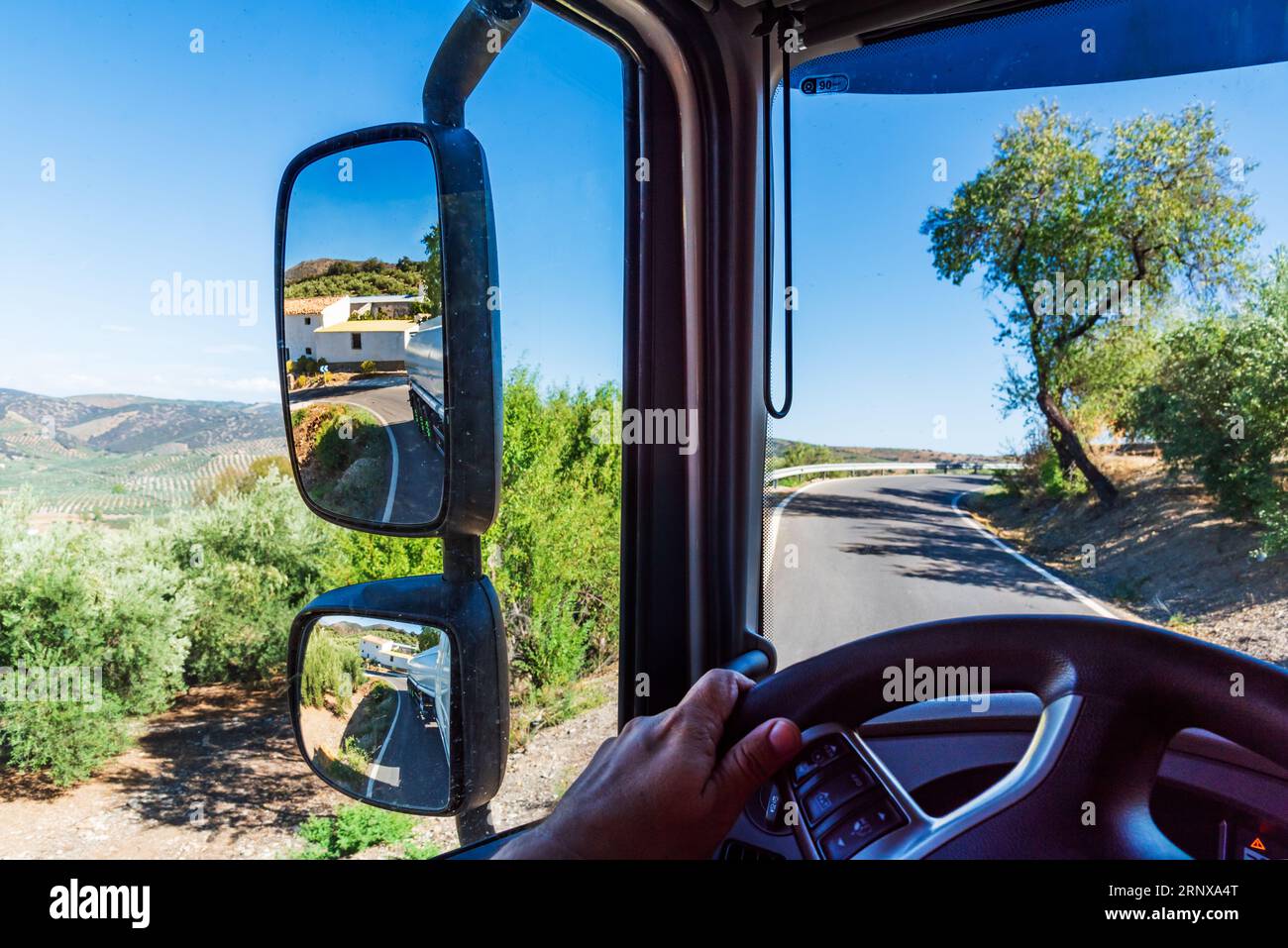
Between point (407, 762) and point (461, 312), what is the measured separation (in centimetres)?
78

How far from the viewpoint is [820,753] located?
1.01 meters

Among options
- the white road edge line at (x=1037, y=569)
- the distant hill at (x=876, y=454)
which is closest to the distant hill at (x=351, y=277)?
the distant hill at (x=876, y=454)

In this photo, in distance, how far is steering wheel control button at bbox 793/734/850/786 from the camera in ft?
3.30

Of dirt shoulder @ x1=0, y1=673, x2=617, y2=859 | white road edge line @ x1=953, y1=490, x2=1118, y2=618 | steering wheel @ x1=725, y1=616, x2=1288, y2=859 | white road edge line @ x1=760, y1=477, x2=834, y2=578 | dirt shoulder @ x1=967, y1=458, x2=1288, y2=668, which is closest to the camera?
steering wheel @ x1=725, y1=616, x2=1288, y2=859

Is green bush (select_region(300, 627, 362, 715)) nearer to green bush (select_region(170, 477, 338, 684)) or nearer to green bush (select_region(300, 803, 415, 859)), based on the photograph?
green bush (select_region(170, 477, 338, 684))

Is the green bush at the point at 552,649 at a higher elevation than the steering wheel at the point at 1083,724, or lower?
lower

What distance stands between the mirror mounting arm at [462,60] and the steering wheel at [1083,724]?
113cm

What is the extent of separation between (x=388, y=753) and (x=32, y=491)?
674 mm

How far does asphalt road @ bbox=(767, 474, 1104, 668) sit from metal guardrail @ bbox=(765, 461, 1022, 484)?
0.03 m

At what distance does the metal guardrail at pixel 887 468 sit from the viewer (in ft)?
6.25

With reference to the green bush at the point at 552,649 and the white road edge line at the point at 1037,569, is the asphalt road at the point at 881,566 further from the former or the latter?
the green bush at the point at 552,649

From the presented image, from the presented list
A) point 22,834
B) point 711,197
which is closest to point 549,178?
point 711,197

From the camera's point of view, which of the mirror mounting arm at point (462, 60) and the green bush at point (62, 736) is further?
the mirror mounting arm at point (462, 60)

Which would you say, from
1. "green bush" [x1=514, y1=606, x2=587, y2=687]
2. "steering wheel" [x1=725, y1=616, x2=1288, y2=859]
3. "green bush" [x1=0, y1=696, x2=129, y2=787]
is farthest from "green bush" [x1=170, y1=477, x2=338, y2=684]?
"steering wheel" [x1=725, y1=616, x2=1288, y2=859]
